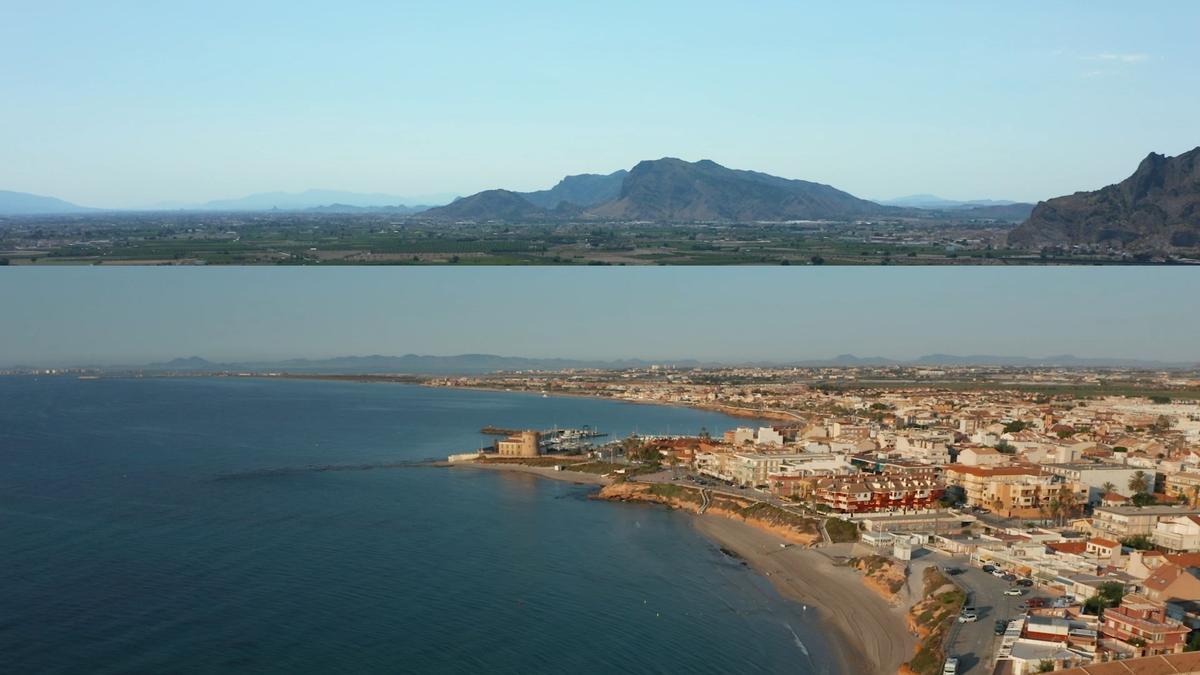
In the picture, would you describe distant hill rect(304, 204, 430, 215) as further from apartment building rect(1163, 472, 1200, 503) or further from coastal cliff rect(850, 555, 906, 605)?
coastal cliff rect(850, 555, 906, 605)

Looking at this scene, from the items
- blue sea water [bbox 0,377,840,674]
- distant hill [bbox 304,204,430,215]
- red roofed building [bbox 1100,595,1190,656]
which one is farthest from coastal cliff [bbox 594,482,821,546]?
distant hill [bbox 304,204,430,215]

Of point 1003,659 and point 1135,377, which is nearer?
point 1003,659

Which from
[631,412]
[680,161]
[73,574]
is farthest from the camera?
[680,161]

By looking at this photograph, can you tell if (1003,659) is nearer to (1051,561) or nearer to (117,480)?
(1051,561)

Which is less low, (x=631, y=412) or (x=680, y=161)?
(x=680, y=161)

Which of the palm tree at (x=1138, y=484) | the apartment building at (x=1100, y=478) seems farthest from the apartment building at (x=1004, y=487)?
the palm tree at (x=1138, y=484)

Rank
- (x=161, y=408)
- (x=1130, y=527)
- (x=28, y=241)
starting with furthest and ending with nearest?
1. (x=28, y=241)
2. (x=161, y=408)
3. (x=1130, y=527)

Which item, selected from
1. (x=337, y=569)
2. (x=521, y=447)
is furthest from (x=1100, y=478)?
(x=337, y=569)

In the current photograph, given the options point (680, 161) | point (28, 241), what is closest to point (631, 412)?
point (28, 241)
